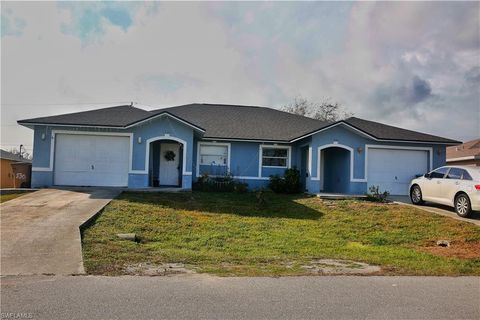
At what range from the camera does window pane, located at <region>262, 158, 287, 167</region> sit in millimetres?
21547

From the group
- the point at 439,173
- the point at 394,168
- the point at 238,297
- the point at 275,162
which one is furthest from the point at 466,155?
the point at 238,297

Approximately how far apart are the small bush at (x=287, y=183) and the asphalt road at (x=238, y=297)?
12.7 meters

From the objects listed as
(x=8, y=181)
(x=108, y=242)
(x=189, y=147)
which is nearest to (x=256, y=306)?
(x=108, y=242)

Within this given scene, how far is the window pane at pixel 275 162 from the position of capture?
2155cm

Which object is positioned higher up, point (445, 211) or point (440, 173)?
point (440, 173)

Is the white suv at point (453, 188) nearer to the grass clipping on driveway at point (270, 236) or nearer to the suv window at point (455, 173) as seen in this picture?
the suv window at point (455, 173)

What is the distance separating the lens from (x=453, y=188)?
13.9 m

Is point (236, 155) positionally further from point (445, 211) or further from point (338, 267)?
point (338, 267)

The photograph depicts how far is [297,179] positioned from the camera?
66.2 ft

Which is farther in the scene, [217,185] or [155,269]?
[217,185]

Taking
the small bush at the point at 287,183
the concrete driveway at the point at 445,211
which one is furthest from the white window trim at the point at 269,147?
the concrete driveway at the point at 445,211

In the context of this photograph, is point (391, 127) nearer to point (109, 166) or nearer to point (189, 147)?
point (189, 147)

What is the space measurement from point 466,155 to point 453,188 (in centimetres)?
2080

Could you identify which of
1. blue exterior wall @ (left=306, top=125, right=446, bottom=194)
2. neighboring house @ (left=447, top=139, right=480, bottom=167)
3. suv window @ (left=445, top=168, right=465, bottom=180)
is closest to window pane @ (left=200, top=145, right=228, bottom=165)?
blue exterior wall @ (left=306, top=125, right=446, bottom=194)
